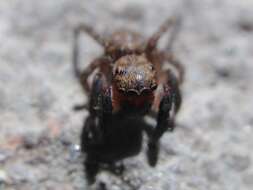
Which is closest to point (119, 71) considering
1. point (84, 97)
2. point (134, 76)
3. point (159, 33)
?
point (134, 76)

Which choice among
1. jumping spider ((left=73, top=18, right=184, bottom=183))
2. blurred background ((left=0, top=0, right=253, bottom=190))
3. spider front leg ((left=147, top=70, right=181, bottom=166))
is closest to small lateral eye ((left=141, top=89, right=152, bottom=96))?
jumping spider ((left=73, top=18, right=184, bottom=183))

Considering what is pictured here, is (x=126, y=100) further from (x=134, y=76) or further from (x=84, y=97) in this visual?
(x=84, y=97)

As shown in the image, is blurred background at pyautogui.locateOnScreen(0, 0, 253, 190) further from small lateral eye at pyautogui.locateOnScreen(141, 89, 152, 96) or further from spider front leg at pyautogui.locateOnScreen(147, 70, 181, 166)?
small lateral eye at pyautogui.locateOnScreen(141, 89, 152, 96)

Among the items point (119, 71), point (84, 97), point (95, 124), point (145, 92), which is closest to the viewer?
point (145, 92)

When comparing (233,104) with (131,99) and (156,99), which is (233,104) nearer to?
(156,99)

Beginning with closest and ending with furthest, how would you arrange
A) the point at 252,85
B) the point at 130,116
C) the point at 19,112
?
the point at 130,116 → the point at 19,112 → the point at 252,85

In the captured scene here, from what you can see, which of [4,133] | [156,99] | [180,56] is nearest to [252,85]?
[180,56]
